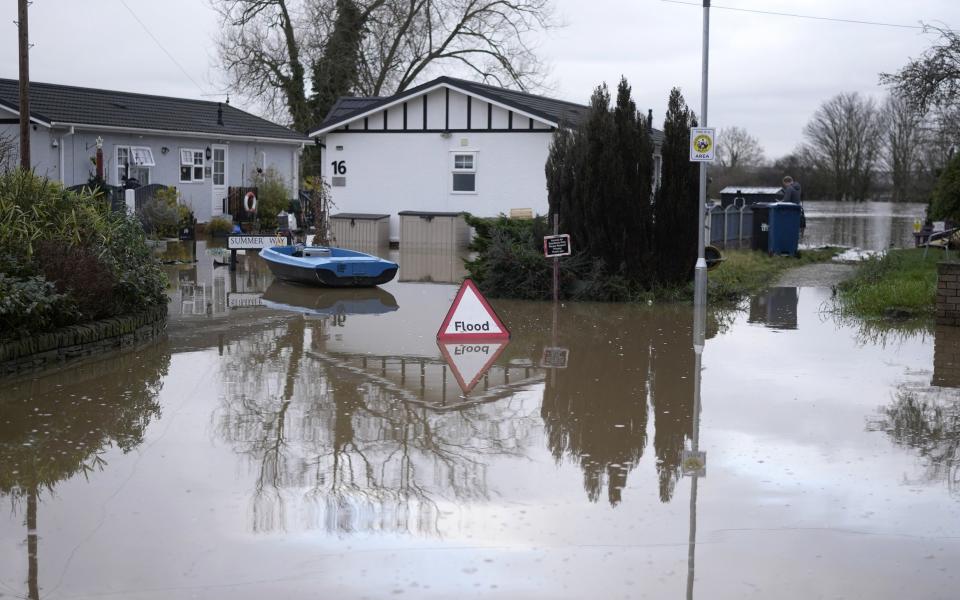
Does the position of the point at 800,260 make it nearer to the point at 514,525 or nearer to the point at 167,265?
the point at 167,265

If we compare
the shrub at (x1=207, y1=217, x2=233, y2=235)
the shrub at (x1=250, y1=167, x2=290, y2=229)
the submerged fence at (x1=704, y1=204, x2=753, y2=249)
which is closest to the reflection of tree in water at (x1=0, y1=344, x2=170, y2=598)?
the submerged fence at (x1=704, y1=204, x2=753, y2=249)

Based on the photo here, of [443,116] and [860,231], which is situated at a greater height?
[443,116]

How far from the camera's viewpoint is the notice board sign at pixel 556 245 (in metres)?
16.7

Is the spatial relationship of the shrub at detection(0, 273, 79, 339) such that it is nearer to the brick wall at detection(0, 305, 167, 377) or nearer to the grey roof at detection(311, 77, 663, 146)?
the brick wall at detection(0, 305, 167, 377)


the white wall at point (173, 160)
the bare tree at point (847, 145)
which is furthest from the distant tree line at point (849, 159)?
the white wall at point (173, 160)

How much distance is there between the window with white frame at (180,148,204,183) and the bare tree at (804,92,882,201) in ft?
204

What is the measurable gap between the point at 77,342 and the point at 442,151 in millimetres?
18834

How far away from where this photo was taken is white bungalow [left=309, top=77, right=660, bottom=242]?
28.6 metres

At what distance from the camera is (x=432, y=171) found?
2989 centimetres

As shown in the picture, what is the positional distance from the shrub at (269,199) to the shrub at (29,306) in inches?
869

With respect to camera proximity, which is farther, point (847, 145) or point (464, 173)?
point (847, 145)

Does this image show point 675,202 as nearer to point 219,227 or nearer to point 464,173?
point 464,173

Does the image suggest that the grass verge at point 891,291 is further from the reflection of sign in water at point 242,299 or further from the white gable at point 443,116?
the white gable at point 443,116

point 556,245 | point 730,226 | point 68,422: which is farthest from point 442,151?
point 68,422
